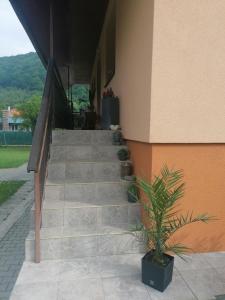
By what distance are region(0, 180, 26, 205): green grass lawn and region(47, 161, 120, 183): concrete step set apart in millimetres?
2542

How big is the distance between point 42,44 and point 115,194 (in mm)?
6121

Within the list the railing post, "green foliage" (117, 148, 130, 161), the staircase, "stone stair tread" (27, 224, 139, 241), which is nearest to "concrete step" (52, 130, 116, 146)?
the staircase

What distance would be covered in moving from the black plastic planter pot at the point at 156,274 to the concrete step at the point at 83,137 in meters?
2.35

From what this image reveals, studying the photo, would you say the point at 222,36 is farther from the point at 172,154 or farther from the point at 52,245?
the point at 52,245

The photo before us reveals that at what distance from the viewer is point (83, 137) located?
459 cm

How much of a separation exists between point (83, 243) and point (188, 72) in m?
2.09

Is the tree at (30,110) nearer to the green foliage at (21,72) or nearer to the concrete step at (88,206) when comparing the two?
the green foliage at (21,72)

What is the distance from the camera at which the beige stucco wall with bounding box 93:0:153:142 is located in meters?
3.03

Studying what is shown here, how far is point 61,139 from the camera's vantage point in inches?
179

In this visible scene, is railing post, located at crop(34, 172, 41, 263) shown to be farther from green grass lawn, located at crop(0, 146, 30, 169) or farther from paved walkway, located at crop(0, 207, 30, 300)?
green grass lawn, located at crop(0, 146, 30, 169)

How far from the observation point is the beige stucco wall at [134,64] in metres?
3.03

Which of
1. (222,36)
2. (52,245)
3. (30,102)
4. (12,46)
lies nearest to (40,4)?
(222,36)

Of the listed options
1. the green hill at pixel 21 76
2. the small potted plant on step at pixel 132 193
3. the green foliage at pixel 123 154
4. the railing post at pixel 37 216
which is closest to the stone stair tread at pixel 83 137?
the green foliage at pixel 123 154

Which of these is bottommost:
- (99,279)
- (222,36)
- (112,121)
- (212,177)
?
(99,279)
